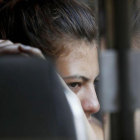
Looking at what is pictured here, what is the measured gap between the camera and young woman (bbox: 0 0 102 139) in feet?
3.43

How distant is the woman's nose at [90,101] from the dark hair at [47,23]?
0.17 meters

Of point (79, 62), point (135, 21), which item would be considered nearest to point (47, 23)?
point (79, 62)

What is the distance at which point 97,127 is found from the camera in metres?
1.05

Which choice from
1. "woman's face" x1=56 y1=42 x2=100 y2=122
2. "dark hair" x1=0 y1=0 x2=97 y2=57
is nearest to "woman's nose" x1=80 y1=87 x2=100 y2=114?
"woman's face" x1=56 y1=42 x2=100 y2=122

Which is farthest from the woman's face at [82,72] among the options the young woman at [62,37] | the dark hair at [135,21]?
the dark hair at [135,21]

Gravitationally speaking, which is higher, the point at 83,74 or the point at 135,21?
the point at 135,21

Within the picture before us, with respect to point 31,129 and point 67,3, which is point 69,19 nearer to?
point 67,3

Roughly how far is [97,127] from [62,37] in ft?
1.07

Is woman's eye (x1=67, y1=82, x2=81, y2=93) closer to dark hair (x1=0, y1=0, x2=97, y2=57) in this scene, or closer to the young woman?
the young woman

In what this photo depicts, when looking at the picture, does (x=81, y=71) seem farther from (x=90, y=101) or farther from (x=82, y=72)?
(x=90, y=101)

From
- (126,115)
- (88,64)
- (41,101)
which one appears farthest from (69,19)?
(126,115)

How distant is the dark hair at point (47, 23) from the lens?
107 cm

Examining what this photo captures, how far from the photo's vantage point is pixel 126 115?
83 centimetres

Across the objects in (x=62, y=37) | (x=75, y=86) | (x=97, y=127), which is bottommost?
(x=97, y=127)
